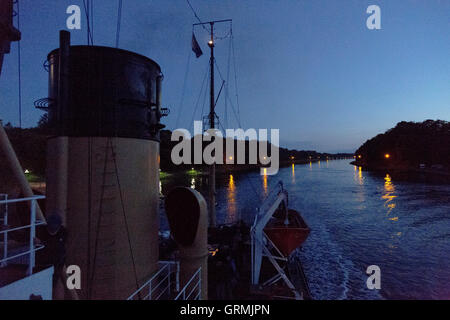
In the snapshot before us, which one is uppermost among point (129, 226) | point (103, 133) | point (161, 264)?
point (103, 133)

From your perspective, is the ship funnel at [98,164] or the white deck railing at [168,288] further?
the white deck railing at [168,288]

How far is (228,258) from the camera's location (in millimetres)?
14500

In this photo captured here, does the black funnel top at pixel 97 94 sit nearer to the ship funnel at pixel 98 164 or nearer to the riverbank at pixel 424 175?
the ship funnel at pixel 98 164

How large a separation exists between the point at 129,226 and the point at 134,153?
2612 millimetres

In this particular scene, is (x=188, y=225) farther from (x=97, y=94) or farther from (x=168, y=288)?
(x=97, y=94)

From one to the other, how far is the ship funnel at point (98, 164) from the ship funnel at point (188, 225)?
1227mm

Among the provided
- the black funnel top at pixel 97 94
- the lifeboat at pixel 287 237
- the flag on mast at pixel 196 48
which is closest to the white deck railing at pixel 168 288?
the black funnel top at pixel 97 94

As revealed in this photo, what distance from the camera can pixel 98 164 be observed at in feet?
27.0

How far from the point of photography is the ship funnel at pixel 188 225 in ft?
29.0

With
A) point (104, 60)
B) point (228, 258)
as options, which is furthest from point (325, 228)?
point (104, 60)

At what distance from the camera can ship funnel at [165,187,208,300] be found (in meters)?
8.83

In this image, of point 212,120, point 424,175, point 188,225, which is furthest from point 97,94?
point 424,175

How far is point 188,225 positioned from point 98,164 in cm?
376
